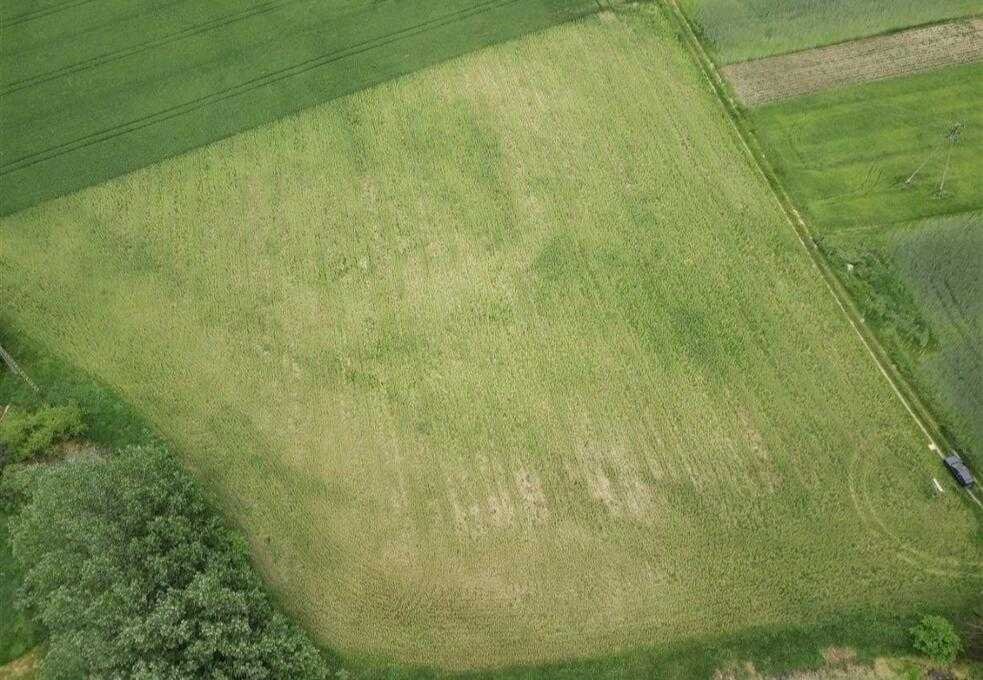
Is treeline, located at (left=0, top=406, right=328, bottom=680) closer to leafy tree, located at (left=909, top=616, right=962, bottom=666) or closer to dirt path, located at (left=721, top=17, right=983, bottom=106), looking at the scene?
leafy tree, located at (left=909, top=616, right=962, bottom=666)

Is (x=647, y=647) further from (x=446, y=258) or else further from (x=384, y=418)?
(x=446, y=258)

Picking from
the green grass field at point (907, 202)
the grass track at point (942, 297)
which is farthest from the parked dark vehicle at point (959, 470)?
the green grass field at point (907, 202)

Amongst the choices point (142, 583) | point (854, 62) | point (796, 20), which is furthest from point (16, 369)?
point (854, 62)

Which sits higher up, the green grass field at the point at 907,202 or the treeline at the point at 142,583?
the treeline at the point at 142,583

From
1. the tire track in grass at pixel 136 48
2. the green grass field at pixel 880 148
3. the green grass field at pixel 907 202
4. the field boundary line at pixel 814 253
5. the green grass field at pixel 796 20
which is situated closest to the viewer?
the field boundary line at pixel 814 253

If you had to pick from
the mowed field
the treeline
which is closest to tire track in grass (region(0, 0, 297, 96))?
the mowed field

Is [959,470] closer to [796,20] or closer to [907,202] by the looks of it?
[907,202]

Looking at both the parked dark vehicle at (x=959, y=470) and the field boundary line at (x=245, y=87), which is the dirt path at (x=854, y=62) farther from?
the parked dark vehicle at (x=959, y=470)

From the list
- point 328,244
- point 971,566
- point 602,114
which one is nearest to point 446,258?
point 328,244
